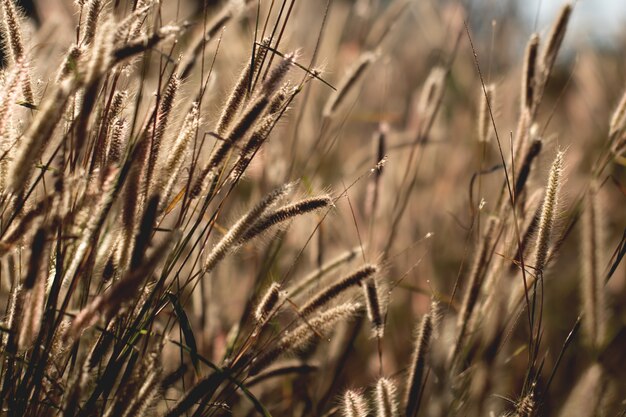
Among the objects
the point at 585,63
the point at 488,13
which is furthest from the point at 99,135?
the point at 585,63

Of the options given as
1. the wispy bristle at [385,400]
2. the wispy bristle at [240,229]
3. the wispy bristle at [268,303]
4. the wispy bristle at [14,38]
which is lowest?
the wispy bristle at [385,400]

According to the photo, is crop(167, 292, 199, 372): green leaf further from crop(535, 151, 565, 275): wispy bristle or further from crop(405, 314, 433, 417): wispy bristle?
crop(535, 151, 565, 275): wispy bristle

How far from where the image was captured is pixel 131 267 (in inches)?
43.5

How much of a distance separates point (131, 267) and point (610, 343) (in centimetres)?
131

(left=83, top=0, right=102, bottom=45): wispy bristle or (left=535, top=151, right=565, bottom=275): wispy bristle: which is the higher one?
(left=83, top=0, right=102, bottom=45): wispy bristle

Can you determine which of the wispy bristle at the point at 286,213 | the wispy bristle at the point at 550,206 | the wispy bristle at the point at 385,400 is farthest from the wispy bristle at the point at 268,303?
the wispy bristle at the point at 550,206

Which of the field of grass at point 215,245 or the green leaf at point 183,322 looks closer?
the field of grass at point 215,245

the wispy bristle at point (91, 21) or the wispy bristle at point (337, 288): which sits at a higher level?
the wispy bristle at point (91, 21)

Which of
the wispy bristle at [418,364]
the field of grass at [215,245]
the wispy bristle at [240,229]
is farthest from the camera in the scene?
the wispy bristle at [418,364]

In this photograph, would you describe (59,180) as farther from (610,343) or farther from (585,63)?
(585,63)

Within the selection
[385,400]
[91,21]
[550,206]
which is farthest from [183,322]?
[550,206]

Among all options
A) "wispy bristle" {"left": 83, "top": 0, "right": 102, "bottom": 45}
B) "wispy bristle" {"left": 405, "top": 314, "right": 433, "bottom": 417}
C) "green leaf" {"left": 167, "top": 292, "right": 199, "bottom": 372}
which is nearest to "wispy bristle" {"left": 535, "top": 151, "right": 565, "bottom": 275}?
"wispy bristle" {"left": 405, "top": 314, "right": 433, "bottom": 417}

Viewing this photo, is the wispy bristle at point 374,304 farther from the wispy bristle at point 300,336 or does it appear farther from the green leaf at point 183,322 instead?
the green leaf at point 183,322

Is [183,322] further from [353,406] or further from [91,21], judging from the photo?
[91,21]
